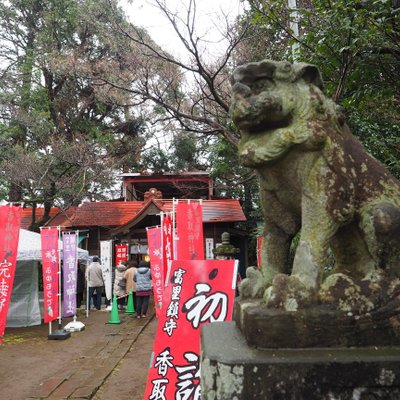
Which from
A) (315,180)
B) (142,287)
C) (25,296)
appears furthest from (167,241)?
(315,180)

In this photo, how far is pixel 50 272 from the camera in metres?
9.24

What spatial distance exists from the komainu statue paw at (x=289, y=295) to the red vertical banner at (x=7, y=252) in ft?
25.0

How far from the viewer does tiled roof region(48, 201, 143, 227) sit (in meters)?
16.7

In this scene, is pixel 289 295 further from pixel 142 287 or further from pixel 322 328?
pixel 142 287

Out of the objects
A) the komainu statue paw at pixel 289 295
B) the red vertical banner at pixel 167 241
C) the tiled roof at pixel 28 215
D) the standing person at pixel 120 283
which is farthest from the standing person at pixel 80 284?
the komainu statue paw at pixel 289 295

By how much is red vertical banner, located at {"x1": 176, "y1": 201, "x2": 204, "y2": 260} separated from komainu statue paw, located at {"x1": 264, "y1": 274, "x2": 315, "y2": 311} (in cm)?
737

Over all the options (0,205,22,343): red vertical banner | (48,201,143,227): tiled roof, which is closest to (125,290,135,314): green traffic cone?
(48,201,143,227): tiled roof

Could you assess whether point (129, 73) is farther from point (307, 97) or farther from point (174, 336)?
point (307, 97)

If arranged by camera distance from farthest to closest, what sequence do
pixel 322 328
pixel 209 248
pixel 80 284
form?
1. pixel 209 248
2. pixel 80 284
3. pixel 322 328

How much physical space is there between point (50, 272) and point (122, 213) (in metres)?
8.72

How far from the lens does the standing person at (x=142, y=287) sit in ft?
35.5

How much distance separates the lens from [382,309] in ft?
5.49

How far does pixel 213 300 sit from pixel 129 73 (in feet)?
20.7

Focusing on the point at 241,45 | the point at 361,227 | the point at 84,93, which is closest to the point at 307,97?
the point at 361,227
